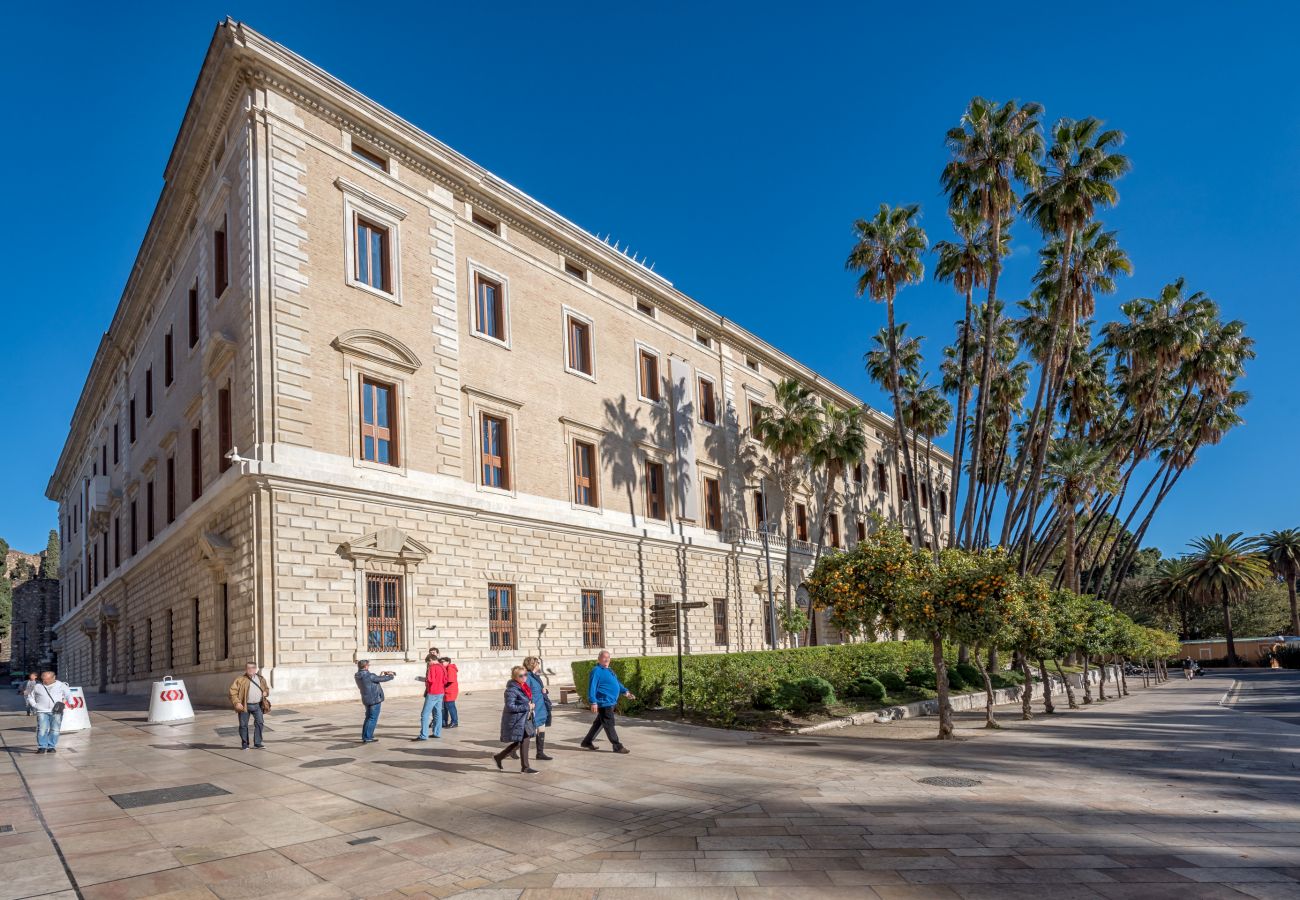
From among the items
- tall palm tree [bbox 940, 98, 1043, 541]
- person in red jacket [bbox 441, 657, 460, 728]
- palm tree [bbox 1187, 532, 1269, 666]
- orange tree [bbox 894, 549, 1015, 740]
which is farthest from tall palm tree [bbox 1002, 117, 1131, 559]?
palm tree [bbox 1187, 532, 1269, 666]

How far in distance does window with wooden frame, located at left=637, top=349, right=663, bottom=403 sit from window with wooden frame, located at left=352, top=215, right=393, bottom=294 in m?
13.0

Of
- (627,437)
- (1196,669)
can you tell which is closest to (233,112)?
(627,437)

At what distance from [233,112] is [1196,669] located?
62.1 m

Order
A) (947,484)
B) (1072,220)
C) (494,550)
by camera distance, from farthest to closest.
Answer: (947,484)
(1072,220)
(494,550)

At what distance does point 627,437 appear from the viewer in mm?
34906

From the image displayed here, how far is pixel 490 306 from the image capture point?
1174 inches

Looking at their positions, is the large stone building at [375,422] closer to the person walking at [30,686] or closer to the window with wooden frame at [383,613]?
the window with wooden frame at [383,613]

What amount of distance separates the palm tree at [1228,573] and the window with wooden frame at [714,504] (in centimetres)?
4959

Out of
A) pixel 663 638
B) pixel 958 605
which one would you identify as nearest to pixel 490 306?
pixel 663 638

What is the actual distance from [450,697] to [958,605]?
9.82m

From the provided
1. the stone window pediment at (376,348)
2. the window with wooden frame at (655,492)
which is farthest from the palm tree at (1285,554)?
the stone window pediment at (376,348)

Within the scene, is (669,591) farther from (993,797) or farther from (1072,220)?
(993,797)

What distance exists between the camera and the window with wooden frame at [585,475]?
105 feet

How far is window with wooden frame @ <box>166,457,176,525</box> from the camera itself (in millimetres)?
29938
